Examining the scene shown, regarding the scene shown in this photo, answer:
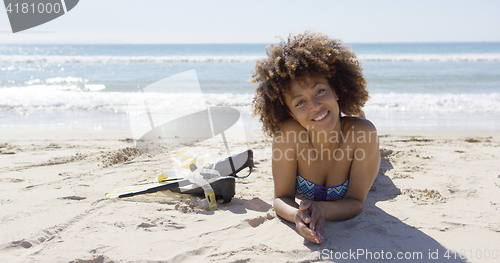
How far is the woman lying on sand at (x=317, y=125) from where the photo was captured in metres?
2.47

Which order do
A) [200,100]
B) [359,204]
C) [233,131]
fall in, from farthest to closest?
[200,100] < [233,131] < [359,204]

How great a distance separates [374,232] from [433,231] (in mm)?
412

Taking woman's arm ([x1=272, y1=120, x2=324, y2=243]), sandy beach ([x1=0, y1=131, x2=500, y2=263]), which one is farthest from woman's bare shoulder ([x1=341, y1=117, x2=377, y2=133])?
sandy beach ([x1=0, y1=131, x2=500, y2=263])

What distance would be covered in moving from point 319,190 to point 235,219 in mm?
699

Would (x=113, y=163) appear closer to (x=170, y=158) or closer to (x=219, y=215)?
(x=170, y=158)

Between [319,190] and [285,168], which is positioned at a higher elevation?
[285,168]

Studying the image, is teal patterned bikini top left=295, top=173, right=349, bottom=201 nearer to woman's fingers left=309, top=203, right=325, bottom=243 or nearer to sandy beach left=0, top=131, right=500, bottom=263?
sandy beach left=0, top=131, right=500, bottom=263

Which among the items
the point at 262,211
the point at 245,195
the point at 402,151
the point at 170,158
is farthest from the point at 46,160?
the point at 402,151

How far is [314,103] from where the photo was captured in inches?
95.8

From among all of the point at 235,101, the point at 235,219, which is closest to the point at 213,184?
the point at 235,219

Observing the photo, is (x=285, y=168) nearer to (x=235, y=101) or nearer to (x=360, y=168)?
(x=360, y=168)

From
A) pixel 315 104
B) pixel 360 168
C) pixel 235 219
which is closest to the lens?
pixel 315 104

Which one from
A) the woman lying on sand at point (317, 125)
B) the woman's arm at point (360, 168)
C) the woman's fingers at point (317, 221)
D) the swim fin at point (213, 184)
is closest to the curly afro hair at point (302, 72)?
the woman lying on sand at point (317, 125)

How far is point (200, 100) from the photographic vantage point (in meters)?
11.8
